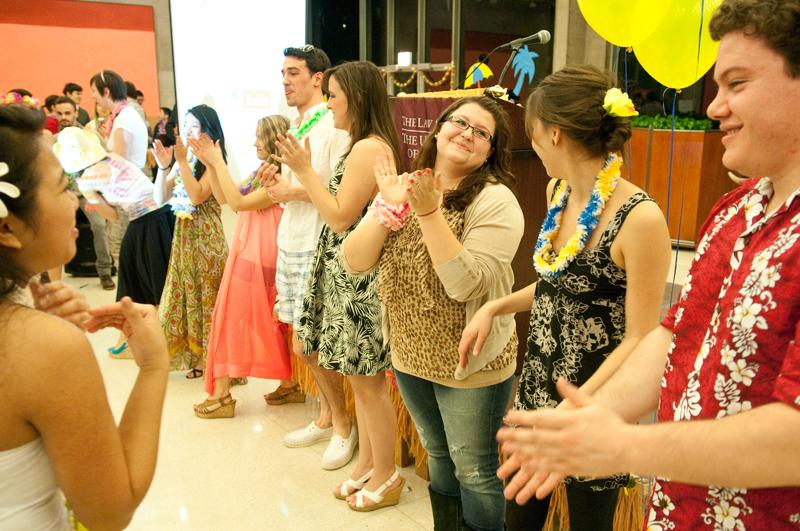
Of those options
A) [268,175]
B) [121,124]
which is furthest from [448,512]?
[121,124]

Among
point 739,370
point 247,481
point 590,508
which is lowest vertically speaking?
point 247,481

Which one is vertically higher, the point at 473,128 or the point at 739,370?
the point at 473,128

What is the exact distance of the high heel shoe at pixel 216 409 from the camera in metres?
3.42

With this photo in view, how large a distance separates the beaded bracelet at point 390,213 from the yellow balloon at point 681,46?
2.74 feet

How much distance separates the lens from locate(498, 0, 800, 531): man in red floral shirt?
2.48 feet

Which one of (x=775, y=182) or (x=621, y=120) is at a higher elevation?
(x=621, y=120)

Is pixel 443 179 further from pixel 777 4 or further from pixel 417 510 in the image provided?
pixel 417 510

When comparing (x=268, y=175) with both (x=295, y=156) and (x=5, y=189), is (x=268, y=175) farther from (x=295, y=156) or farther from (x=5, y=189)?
(x=5, y=189)

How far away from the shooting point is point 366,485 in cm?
261

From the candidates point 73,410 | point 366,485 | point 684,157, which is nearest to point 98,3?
point 684,157

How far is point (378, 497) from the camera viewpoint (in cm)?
257

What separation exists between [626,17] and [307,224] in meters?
1.54

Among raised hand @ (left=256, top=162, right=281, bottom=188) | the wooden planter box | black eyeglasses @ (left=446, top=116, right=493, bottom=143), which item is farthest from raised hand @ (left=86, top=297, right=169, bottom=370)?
the wooden planter box

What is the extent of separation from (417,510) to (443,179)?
140 cm
